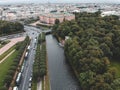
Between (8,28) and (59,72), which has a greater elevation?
(59,72)

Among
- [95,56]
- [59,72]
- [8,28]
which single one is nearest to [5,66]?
[59,72]

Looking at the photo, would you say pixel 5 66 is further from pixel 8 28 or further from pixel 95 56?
pixel 8 28

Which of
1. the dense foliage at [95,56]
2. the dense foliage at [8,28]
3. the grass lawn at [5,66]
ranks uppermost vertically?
the dense foliage at [95,56]

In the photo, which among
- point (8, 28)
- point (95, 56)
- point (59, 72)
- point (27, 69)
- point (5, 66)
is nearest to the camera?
point (95, 56)

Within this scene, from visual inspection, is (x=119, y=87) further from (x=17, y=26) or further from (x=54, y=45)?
(x=17, y=26)

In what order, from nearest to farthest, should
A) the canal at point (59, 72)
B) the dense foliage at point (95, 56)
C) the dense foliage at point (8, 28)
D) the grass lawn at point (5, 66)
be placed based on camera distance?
the dense foliage at point (95, 56) < the canal at point (59, 72) < the grass lawn at point (5, 66) < the dense foliage at point (8, 28)

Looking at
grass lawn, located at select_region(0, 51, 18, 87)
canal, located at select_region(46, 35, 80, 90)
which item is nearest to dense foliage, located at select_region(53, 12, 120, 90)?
canal, located at select_region(46, 35, 80, 90)

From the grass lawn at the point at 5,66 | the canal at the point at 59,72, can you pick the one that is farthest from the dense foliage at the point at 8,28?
the grass lawn at the point at 5,66

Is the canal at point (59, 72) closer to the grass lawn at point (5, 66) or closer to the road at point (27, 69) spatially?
the road at point (27, 69)

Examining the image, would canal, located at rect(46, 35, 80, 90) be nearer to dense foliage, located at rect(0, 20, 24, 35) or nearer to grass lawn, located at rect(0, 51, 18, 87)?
grass lawn, located at rect(0, 51, 18, 87)
